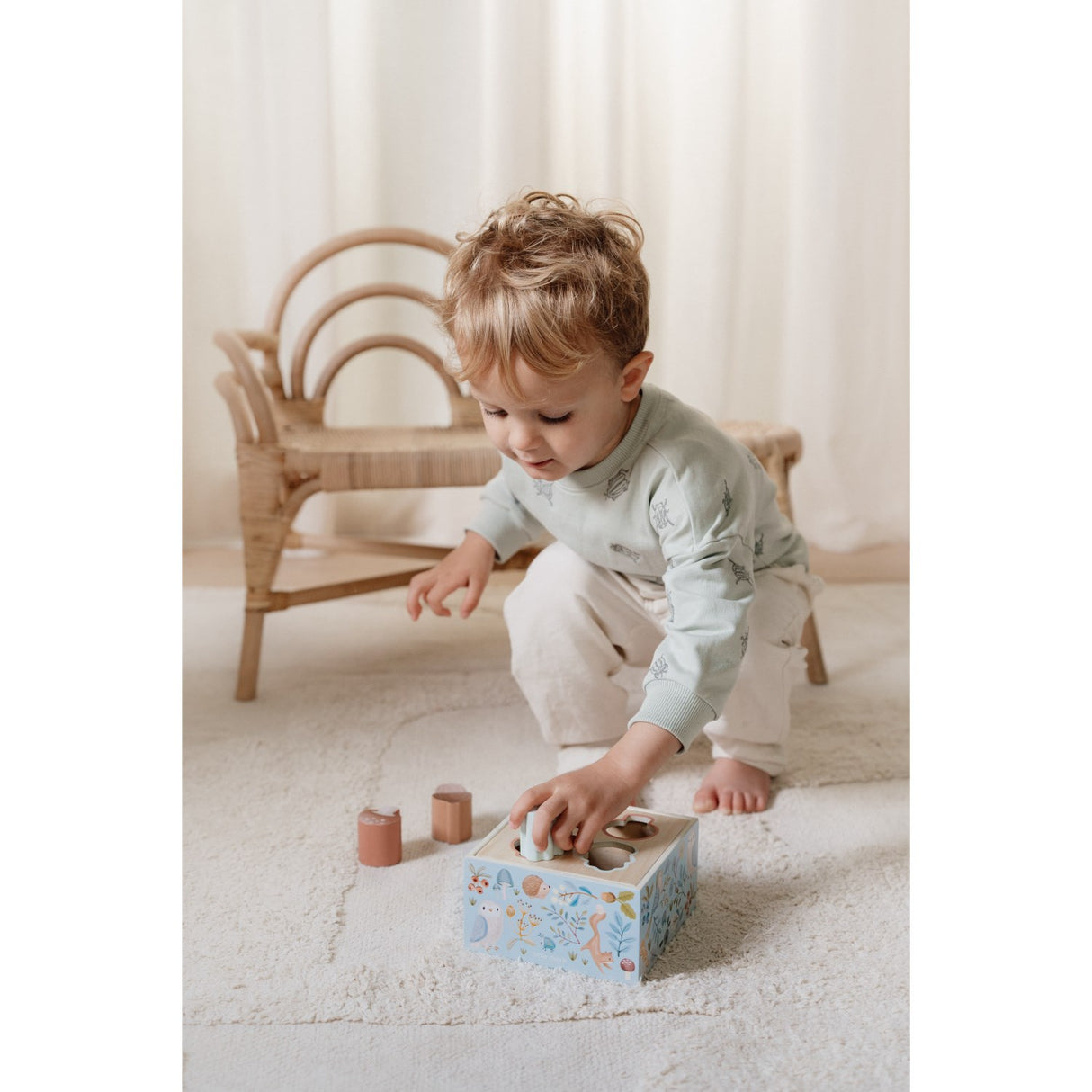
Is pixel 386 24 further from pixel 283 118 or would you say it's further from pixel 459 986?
pixel 459 986

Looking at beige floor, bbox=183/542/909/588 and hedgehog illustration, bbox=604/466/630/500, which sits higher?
hedgehog illustration, bbox=604/466/630/500

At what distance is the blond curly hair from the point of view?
0.89 m

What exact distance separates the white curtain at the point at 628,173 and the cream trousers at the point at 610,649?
1.07 m

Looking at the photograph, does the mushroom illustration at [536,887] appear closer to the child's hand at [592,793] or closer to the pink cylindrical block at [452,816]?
the child's hand at [592,793]

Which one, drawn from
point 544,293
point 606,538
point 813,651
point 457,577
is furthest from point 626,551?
point 813,651

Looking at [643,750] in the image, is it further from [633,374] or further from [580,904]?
[633,374]

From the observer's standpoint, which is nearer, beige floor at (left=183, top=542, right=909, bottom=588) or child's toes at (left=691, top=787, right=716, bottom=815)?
child's toes at (left=691, top=787, right=716, bottom=815)

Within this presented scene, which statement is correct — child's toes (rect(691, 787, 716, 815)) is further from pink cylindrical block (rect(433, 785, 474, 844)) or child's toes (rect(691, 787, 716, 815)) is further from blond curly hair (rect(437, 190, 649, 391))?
blond curly hair (rect(437, 190, 649, 391))

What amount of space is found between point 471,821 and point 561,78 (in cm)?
148

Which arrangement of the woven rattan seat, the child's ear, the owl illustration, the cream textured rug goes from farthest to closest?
the woven rattan seat < the child's ear < the owl illustration < the cream textured rug

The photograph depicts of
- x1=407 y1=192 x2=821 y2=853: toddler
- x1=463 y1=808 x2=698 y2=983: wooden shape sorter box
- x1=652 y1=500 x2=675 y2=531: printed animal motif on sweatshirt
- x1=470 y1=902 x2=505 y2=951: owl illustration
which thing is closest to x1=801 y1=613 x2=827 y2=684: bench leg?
x1=407 y1=192 x2=821 y2=853: toddler

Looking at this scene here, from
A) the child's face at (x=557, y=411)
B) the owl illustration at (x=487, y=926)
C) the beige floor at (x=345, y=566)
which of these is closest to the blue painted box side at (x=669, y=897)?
the owl illustration at (x=487, y=926)

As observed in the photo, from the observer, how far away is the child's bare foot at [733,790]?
1.14 meters

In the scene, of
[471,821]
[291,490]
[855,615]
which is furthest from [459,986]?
[855,615]
